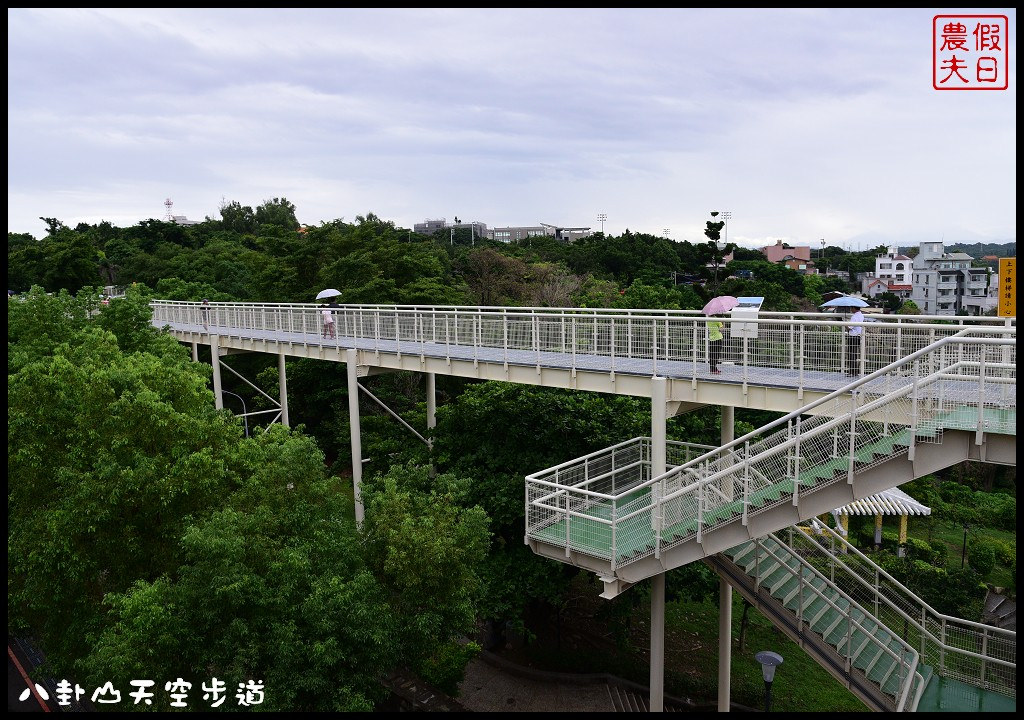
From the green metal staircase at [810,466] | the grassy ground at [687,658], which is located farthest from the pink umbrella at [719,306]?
the grassy ground at [687,658]

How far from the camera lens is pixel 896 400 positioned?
8.90m

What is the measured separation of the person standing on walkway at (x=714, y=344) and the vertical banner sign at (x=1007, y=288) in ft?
13.1

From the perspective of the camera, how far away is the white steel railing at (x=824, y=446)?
27.7 ft

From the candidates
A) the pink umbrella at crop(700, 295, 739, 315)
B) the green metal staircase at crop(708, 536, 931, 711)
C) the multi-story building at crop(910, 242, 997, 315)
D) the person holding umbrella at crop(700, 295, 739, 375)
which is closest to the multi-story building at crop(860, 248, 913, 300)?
the multi-story building at crop(910, 242, 997, 315)

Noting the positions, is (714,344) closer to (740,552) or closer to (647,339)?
(647,339)

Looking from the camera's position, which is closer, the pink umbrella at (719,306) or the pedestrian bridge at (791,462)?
the pedestrian bridge at (791,462)

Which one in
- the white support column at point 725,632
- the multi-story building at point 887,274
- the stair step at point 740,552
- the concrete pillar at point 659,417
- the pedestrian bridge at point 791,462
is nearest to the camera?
the pedestrian bridge at point 791,462

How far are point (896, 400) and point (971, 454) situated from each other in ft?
3.33

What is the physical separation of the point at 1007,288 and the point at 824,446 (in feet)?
13.0

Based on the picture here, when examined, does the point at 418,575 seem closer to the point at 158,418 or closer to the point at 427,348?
the point at 158,418

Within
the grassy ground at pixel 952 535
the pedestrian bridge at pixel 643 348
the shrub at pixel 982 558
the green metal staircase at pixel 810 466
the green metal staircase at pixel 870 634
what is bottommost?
the grassy ground at pixel 952 535

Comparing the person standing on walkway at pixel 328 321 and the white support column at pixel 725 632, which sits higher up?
the person standing on walkway at pixel 328 321

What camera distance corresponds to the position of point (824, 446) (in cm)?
970

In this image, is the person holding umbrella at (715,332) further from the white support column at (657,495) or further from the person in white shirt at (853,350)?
the person in white shirt at (853,350)
